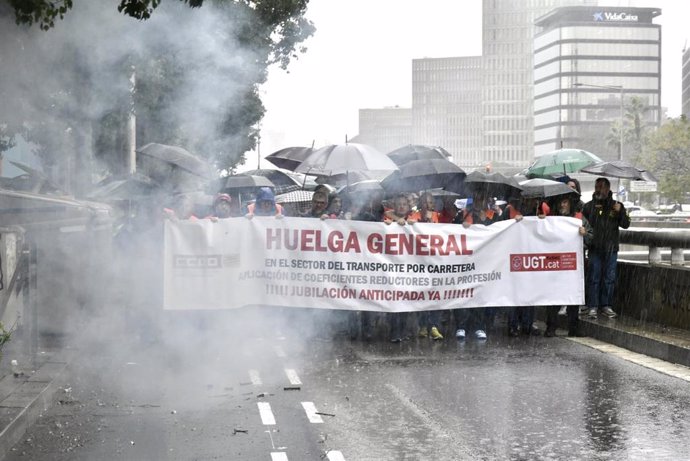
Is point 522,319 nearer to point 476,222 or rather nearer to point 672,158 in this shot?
point 476,222

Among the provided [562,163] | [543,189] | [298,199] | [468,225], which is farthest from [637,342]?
[298,199]

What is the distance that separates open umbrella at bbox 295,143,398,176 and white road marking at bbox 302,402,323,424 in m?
5.47

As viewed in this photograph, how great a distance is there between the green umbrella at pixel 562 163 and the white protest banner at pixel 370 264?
362cm

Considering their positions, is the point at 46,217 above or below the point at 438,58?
below

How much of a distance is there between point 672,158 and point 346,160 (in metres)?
57.1

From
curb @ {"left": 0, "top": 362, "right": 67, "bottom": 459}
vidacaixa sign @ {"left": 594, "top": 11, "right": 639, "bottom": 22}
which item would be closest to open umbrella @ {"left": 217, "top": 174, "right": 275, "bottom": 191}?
curb @ {"left": 0, "top": 362, "right": 67, "bottom": 459}

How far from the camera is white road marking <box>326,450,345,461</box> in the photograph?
18.7 ft

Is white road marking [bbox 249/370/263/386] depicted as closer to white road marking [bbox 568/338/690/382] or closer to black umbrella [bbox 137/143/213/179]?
white road marking [bbox 568/338/690/382]

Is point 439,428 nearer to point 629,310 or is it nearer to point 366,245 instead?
point 366,245

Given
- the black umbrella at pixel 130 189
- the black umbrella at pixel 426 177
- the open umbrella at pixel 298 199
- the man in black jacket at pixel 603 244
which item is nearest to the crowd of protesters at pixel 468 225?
the man in black jacket at pixel 603 244

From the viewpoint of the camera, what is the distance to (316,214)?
Result: 11453mm

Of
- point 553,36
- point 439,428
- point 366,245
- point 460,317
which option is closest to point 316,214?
point 366,245

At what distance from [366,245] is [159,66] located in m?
4.37

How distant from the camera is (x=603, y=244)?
11.6 metres
